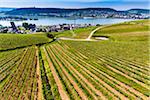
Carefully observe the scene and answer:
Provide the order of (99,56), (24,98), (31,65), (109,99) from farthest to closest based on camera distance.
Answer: (99,56) → (31,65) → (24,98) → (109,99)

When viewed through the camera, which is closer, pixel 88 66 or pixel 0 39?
pixel 88 66

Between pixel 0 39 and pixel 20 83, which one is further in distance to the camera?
pixel 0 39

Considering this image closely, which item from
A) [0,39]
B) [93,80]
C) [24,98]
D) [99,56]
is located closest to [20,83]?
[24,98]

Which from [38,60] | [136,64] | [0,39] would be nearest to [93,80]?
[136,64]

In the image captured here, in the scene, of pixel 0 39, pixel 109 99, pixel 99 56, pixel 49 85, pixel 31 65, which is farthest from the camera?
pixel 0 39

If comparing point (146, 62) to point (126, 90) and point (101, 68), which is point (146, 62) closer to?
point (101, 68)

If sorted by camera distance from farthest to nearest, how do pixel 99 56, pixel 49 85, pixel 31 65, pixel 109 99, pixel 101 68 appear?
pixel 99 56 < pixel 31 65 < pixel 101 68 < pixel 49 85 < pixel 109 99

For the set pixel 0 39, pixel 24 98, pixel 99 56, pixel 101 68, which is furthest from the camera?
pixel 0 39

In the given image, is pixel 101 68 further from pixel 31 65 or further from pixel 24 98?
pixel 24 98

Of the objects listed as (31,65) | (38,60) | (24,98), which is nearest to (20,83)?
(24,98)
